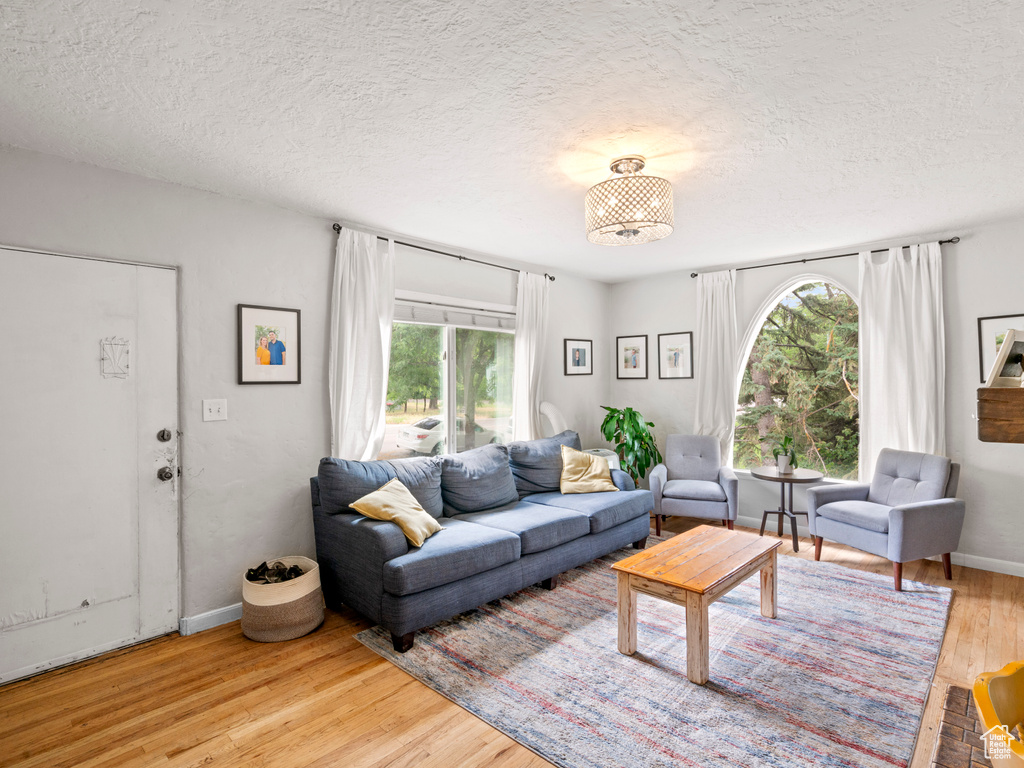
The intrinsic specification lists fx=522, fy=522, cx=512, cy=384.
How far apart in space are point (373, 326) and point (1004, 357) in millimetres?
3322

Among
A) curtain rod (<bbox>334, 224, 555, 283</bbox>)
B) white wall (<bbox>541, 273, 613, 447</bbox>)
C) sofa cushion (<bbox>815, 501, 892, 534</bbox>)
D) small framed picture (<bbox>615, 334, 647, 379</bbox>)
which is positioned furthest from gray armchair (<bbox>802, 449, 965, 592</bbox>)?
curtain rod (<bbox>334, 224, 555, 283</bbox>)

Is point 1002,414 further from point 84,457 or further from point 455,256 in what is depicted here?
point 455,256

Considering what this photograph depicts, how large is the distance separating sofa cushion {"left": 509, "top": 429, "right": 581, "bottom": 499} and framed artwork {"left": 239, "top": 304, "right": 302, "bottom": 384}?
6.00ft

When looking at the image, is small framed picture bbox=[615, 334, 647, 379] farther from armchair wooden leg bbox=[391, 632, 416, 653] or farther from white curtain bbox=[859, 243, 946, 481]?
armchair wooden leg bbox=[391, 632, 416, 653]

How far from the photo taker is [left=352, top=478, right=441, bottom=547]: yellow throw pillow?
2.91 m

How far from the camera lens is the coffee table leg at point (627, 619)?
104 inches

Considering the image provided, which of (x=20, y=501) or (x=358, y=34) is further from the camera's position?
→ (x=20, y=501)

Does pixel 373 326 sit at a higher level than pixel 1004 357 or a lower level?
higher

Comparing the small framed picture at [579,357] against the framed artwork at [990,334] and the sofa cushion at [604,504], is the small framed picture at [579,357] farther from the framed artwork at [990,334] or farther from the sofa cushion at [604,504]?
the framed artwork at [990,334]

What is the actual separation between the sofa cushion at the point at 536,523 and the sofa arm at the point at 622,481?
30.1 inches

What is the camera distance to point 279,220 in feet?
10.8

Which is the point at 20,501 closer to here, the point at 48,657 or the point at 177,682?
the point at 48,657

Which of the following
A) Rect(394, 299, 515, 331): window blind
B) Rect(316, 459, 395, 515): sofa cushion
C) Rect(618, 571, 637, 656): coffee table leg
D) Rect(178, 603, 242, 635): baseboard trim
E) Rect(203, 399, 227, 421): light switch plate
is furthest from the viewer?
Rect(394, 299, 515, 331): window blind

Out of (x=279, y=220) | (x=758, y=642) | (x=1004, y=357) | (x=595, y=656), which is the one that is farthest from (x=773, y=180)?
(x=279, y=220)
